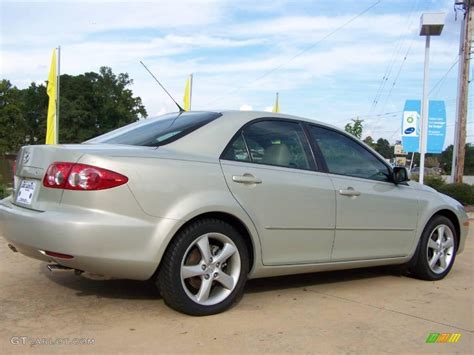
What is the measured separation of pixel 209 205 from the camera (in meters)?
3.91

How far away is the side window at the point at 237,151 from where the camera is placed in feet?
13.9

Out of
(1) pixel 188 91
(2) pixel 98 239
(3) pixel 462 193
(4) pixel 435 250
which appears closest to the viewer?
(2) pixel 98 239

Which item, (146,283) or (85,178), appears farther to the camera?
(146,283)

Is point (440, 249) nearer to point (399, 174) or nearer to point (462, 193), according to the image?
point (399, 174)

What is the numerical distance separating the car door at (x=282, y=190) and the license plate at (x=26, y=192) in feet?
4.58

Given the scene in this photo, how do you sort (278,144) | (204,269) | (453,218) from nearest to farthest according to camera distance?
(204,269), (278,144), (453,218)

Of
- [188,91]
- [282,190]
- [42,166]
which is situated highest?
[188,91]

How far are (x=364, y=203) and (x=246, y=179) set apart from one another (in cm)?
137

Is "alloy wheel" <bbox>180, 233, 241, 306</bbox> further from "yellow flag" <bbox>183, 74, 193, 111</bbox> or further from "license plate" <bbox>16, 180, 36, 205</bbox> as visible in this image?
"yellow flag" <bbox>183, 74, 193, 111</bbox>

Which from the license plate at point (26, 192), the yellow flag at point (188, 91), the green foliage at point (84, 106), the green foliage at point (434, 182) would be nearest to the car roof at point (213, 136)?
the license plate at point (26, 192)

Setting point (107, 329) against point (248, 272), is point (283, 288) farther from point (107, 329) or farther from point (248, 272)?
point (107, 329)

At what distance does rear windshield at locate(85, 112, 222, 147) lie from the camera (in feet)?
13.8

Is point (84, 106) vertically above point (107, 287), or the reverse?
point (84, 106)

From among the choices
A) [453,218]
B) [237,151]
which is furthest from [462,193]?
[237,151]
